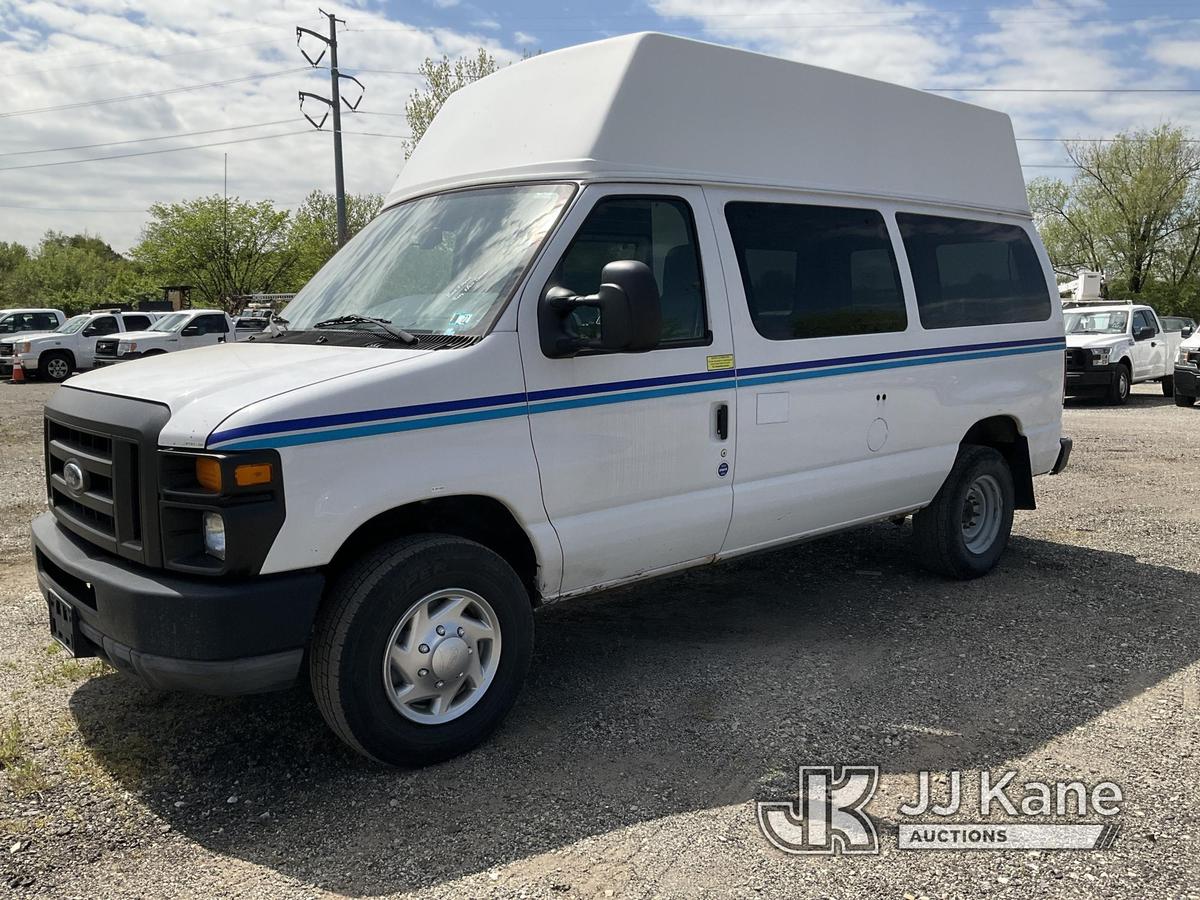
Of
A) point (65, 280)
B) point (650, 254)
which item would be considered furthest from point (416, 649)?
point (65, 280)

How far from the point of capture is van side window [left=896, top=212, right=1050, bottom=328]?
18.6 ft

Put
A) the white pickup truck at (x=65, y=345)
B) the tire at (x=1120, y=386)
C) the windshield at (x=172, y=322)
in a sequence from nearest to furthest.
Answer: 1. the tire at (x=1120, y=386)
2. the windshield at (x=172, y=322)
3. the white pickup truck at (x=65, y=345)

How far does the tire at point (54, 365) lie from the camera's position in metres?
24.4

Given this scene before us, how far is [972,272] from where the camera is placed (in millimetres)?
6027

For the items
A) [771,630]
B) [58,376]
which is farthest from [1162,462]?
[58,376]

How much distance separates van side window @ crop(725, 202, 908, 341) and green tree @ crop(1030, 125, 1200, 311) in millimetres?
44122

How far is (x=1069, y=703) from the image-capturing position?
4.46 meters

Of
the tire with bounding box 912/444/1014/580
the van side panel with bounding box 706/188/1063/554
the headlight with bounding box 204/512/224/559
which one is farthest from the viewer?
the tire with bounding box 912/444/1014/580

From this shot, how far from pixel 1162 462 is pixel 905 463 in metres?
6.88

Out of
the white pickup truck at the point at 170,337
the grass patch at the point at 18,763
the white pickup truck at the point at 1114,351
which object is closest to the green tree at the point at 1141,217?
the white pickup truck at the point at 1114,351

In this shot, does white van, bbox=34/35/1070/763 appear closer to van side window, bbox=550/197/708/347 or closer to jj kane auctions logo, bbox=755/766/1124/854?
van side window, bbox=550/197/708/347

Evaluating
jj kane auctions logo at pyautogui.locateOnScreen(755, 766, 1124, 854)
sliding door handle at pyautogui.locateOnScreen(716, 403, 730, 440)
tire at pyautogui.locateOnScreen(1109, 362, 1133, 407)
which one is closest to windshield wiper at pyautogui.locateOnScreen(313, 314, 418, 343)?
sliding door handle at pyautogui.locateOnScreen(716, 403, 730, 440)

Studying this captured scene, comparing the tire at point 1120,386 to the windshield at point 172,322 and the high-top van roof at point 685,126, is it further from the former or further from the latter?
the windshield at point 172,322

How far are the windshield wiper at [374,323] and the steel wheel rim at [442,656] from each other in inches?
38.5
